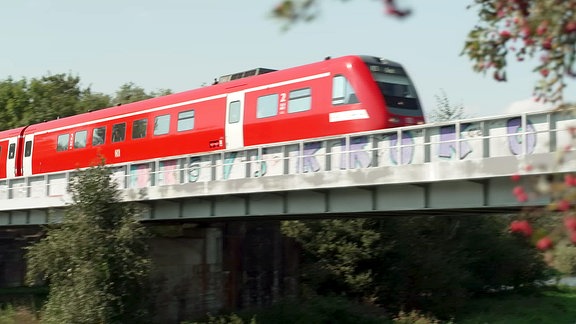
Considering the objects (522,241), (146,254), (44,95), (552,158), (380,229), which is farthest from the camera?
(44,95)

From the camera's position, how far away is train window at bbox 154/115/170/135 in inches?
1129

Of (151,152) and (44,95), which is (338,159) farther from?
(44,95)

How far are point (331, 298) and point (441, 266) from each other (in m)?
7.51

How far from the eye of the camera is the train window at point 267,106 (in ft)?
81.1

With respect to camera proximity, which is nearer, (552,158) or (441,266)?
(552,158)

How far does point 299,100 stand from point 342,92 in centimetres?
159

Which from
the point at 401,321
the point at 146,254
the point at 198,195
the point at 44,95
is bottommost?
the point at 401,321

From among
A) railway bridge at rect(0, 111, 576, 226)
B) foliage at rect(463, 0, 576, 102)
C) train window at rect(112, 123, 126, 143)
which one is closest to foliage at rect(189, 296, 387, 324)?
railway bridge at rect(0, 111, 576, 226)

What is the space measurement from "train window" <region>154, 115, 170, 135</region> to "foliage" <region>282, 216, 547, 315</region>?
13732 millimetres

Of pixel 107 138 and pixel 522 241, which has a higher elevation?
pixel 107 138

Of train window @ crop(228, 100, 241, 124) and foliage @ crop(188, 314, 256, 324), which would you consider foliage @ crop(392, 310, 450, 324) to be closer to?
foliage @ crop(188, 314, 256, 324)

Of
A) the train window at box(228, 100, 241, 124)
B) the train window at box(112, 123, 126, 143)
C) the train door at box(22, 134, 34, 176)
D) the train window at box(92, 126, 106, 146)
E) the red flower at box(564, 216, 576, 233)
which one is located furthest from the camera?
the train door at box(22, 134, 34, 176)

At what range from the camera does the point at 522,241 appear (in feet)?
172

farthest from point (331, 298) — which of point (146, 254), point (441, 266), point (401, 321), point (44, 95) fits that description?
point (44, 95)
